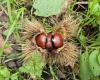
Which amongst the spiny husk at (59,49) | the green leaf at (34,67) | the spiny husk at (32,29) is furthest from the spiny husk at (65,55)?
the spiny husk at (32,29)

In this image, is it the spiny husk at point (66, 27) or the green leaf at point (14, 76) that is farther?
the green leaf at point (14, 76)

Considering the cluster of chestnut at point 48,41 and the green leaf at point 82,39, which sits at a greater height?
the cluster of chestnut at point 48,41

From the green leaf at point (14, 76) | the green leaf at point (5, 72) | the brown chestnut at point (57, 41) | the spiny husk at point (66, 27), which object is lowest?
the green leaf at point (14, 76)

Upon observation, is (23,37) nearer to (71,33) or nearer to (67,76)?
(71,33)

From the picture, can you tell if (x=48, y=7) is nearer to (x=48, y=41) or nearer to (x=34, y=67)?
(x=48, y=41)

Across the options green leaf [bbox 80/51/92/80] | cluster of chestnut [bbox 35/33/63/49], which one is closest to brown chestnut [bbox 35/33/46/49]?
cluster of chestnut [bbox 35/33/63/49]

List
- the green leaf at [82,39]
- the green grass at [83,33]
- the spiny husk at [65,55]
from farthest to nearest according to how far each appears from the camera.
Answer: the green leaf at [82,39] < the green grass at [83,33] < the spiny husk at [65,55]

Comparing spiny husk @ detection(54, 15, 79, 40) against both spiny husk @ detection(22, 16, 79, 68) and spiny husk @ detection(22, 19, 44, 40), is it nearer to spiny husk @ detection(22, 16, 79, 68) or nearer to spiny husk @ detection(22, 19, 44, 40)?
spiny husk @ detection(22, 16, 79, 68)

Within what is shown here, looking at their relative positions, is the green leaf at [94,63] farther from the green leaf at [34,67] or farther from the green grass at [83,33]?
the green leaf at [34,67]

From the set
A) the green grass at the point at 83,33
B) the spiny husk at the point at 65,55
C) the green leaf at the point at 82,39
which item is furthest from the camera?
the green leaf at the point at 82,39
